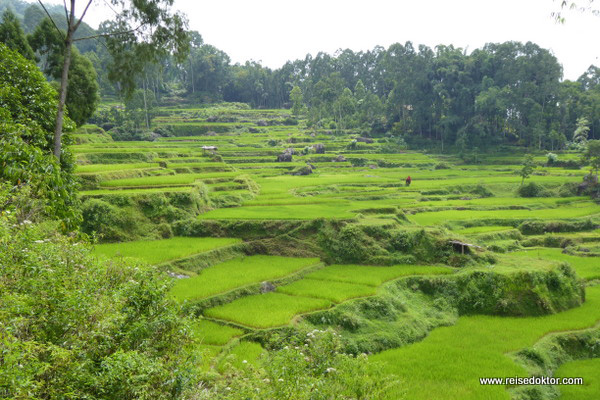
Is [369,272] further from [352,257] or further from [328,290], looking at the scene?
[328,290]

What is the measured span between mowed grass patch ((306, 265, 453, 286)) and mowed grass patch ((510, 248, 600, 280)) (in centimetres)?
354

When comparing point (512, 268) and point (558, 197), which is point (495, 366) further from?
point (558, 197)

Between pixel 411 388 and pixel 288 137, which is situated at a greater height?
pixel 288 137

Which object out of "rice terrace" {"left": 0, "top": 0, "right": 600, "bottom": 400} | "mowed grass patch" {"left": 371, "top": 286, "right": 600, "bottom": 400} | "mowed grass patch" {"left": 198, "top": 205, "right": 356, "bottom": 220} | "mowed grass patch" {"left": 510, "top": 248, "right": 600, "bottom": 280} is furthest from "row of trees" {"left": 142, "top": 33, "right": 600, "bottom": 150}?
"mowed grass patch" {"left": 371, "top": 286, "right": 600, "bottom": 400}

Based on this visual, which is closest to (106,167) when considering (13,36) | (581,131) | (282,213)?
(13,36)

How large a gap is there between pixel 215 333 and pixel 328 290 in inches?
140

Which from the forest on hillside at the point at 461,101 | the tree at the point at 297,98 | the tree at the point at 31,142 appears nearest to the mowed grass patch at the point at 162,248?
the tree at the point at 31,142

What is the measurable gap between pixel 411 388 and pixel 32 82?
1153cm

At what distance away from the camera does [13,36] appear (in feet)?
52.1

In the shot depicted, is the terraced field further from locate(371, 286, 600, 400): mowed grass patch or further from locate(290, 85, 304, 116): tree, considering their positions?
locate(290, 85, 304, 116): tree

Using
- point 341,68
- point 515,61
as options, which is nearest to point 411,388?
point 515,61

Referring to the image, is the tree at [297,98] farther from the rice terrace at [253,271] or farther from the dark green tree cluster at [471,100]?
the rice terrace at [253,271]

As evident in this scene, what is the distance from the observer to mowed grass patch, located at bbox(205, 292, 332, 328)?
28.9ft

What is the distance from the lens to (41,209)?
7598 millimetres
